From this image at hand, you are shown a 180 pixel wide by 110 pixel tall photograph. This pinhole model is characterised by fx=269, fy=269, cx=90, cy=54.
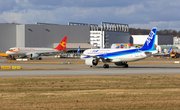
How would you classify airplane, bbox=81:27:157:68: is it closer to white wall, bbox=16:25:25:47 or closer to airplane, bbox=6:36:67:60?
airplane, bbox=6:36:67:60

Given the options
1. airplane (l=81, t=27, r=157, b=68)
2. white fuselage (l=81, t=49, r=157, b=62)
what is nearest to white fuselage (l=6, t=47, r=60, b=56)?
airplane (l=81, t=27, r=157, b=68)

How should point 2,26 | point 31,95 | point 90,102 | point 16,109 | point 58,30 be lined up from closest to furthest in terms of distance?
point 16,109, point 90,102, point 31,95, point 2,26, point 58,30

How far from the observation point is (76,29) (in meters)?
132

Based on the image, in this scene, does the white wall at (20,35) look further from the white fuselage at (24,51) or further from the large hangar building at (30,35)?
the white fuselage at (24,51)

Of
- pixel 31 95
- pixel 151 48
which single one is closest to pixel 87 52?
pixel 151 48

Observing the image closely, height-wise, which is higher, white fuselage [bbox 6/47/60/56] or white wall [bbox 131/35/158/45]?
white wall [bbox 131/35/158/45]

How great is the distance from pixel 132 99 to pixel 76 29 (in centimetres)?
11687

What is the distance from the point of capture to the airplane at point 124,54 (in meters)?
43.7

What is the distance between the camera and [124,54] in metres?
45.2

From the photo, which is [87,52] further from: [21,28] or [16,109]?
[21,28]

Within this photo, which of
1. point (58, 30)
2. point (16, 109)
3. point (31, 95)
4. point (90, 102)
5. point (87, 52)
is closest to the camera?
point (16, 109)

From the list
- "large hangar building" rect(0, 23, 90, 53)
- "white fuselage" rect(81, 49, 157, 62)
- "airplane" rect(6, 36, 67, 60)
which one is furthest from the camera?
"large hangar building" rect(0, 23, 90, 53)

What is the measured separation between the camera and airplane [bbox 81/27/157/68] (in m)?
43.7

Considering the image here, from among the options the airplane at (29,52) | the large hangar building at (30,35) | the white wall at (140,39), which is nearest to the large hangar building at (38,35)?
the large hangar building at (30,35)
